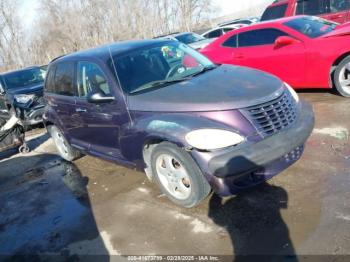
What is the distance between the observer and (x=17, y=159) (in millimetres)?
7266

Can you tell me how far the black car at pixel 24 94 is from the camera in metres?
9.20

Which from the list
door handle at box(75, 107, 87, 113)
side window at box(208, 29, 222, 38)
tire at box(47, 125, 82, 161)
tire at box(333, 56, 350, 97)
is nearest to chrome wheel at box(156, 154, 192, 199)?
door handle at box(75, 107, 87, 113)

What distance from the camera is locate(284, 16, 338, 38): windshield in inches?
270

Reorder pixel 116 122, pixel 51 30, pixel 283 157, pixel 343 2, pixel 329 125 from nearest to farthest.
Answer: pixel 283 157 < pixel 116 122 < pixel 329 125 < pixel 343 2 < pixel 51 30

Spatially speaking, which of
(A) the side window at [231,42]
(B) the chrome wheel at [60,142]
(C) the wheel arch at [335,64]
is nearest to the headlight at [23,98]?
(B) the chrome wheel at [60,142]

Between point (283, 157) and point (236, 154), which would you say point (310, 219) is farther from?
point (236, 154)

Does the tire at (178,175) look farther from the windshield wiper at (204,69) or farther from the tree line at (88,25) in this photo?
the tree line at (88,25)

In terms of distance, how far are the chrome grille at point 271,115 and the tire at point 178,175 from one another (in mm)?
725

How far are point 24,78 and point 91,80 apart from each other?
292 inches

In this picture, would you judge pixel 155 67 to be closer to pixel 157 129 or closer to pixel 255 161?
pixel 157 129

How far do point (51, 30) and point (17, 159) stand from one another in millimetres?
32867

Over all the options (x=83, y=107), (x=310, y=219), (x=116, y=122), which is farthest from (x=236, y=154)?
(x=83, y=107)

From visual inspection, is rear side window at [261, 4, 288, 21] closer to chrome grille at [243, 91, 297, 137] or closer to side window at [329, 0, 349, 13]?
side window at [329, 0, 349, 13]

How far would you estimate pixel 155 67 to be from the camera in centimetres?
454
